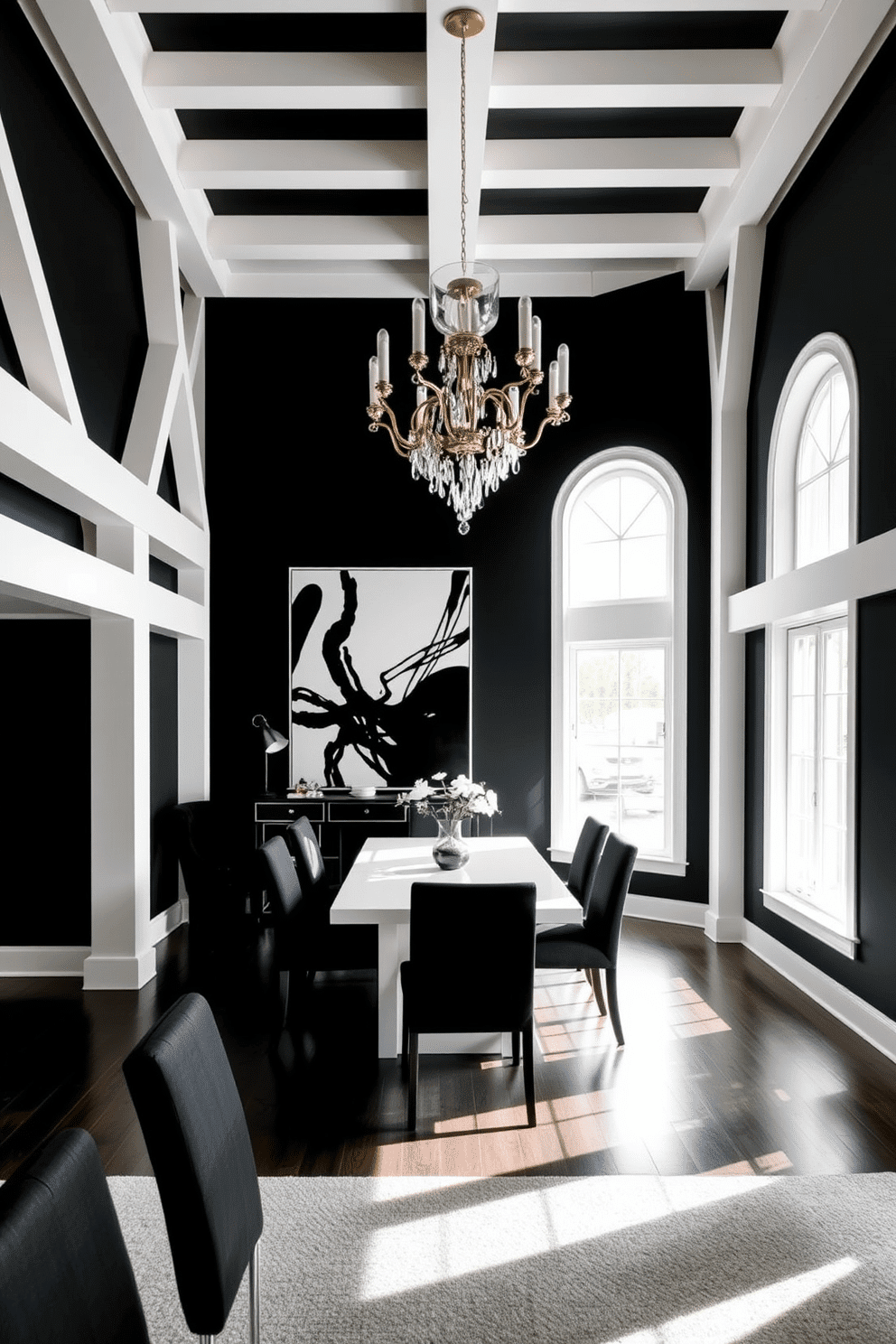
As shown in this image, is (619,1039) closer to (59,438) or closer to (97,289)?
(59,438)

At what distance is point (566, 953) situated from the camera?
396 centimetres

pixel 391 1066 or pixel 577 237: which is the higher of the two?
pixel 577 237

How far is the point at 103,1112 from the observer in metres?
3.39

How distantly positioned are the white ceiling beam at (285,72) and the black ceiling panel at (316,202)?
1259mm

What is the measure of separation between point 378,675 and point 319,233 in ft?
10.1

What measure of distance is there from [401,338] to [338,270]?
0.69m

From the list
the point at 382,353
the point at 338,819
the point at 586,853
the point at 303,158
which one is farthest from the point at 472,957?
the point at 303,158

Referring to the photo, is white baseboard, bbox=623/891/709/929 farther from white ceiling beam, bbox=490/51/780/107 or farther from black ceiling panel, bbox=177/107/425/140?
black ceiling panel, bbox=177/107/425/140

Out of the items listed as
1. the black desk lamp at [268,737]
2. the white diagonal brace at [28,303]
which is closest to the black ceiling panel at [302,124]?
the white diagonal brace at [28,303]

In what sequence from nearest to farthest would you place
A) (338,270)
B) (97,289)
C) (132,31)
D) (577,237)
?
1. (132,31)
2. (97,289)
3. (577,237)
4. (338,270)

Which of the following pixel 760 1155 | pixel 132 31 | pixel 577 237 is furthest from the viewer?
pixel 577 237

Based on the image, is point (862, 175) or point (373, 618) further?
point (373, 618)

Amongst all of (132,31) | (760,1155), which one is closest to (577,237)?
(132,31)

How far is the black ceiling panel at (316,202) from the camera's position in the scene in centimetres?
573
